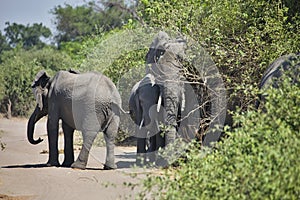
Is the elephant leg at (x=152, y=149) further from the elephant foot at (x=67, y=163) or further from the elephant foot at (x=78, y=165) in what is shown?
the elephant foot at (x=78, y=165)

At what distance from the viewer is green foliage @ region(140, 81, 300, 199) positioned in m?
6.08

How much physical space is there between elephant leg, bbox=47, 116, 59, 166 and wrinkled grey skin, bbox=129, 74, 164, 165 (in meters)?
1.50

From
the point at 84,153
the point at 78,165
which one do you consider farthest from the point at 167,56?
the point at 78,165

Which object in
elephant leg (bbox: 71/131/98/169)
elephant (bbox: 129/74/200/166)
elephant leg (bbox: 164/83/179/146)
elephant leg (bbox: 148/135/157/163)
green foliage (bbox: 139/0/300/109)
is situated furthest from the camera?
elephant leg (bbox: 148/135/157/163)

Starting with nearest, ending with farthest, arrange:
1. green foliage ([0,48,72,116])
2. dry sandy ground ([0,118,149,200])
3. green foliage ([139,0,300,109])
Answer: dry sandy ground ([0,118,149,200])
green foliage ([139,0,300,109])
green foliage ([0,48,72,116])

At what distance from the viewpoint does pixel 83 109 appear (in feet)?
45.2

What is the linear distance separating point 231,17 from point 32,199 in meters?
5.63

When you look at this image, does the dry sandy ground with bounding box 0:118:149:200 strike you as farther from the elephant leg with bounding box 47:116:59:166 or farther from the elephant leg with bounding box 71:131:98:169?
the elephant leg with bounding box 47:116:59:166

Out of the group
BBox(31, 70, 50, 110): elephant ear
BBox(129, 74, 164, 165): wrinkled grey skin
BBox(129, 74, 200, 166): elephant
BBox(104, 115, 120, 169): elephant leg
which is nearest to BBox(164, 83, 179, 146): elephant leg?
BBox(129, 74, 200, 166): elephant

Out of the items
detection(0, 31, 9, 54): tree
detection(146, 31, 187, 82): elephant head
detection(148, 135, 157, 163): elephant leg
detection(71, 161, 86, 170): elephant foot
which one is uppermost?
detection(0, 31, 9, 54): tree

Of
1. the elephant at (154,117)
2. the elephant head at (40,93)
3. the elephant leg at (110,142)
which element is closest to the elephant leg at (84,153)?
the elephant leg at (110,142)

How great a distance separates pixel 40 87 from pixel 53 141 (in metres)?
1.11

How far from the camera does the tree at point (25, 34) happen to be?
282 feet

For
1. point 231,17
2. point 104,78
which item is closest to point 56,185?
point 104,78
